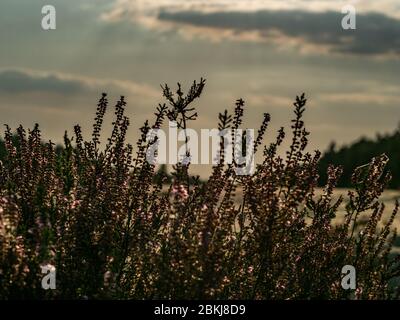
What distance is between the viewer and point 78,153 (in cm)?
696

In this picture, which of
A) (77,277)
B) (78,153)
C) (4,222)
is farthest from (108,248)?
(78,153)

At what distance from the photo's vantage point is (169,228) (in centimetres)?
570

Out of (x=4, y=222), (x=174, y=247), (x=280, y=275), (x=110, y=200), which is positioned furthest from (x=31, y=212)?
(x=280, y=275)

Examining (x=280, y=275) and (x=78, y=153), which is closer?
(x=280, y=275)

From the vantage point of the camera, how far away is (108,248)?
5.32 meters

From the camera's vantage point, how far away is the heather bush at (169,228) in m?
5.04

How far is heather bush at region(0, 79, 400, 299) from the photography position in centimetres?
504

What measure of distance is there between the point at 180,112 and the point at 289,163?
2.81 ft

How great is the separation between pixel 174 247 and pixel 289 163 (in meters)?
1.14

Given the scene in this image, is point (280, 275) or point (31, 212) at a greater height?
point (31, 212)
